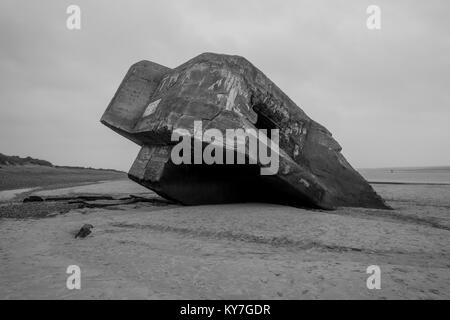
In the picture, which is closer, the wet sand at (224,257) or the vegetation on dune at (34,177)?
the wet sand at (224,257)

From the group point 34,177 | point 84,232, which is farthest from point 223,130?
point 34,177

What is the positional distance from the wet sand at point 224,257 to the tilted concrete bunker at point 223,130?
73cm

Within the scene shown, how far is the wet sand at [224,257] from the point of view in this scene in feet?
4.62

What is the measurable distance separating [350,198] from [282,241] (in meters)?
2.99

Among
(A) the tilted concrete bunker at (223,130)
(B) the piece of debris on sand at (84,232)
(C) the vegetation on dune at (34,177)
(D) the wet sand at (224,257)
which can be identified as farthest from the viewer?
(C) the vegetation on dune at (34,177)

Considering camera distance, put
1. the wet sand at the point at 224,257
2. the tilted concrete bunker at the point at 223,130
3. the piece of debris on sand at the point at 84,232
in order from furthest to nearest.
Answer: the tilted concrete bunker at the point at 223,130, the piece of debris on sand at the point at 84,232, the wet sand at the point at 224,257

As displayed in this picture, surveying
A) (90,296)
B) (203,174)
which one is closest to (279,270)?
(90,296)

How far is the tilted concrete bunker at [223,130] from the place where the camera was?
3723 mm

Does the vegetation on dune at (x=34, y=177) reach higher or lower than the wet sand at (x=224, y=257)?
higher

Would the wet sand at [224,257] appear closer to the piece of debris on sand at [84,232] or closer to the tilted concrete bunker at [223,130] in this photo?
the piece of debris on sand at [84,232]

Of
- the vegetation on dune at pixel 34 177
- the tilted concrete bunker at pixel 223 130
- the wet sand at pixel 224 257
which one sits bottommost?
the wet sand at pixel 224 257

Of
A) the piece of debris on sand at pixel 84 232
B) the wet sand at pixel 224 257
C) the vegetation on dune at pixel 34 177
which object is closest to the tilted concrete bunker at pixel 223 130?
the wet sand at pixel 224 257

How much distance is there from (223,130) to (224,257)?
5.80 ft
